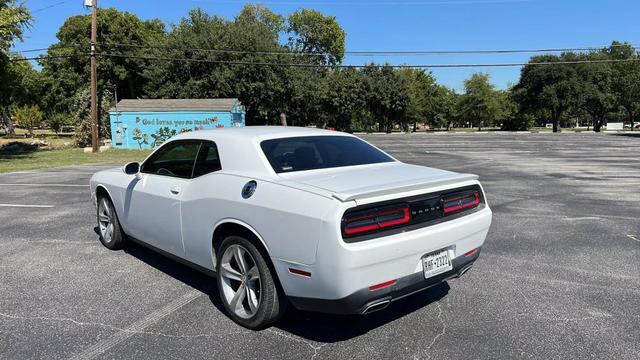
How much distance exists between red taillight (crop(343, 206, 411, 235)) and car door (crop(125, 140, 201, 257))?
1864 millimetres

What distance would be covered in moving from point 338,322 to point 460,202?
54.3 inches

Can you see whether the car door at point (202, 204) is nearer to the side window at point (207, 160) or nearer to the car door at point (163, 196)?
the side window at point (207, 160)

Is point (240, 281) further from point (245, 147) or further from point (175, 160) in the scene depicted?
point (175, 160)

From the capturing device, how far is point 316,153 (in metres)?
4.32

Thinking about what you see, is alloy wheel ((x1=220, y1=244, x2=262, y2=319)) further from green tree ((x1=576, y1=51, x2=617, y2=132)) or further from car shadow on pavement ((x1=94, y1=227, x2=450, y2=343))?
green tree ((x1=576, y1=51, x2=617, y2=132))

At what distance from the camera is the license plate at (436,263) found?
3477 millimetres

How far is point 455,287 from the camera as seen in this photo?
15.2ft

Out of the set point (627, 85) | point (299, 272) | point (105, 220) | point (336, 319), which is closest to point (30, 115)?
point (105, 220)

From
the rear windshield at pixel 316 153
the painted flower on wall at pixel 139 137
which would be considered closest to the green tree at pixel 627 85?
the painted flower on wall at pixel 139 137

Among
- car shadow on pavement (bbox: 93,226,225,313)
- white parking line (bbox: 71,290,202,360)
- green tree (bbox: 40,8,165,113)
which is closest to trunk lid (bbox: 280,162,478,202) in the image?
car shadow on pavement (bbox: 93,226,225,313)

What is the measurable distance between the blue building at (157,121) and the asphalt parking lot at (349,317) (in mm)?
23120

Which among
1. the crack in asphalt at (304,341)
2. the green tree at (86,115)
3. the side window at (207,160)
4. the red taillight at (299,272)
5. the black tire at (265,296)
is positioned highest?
the green tree at (86,115)

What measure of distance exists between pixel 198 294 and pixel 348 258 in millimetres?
2058

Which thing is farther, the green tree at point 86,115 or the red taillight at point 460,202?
the green tree at point 86,115
